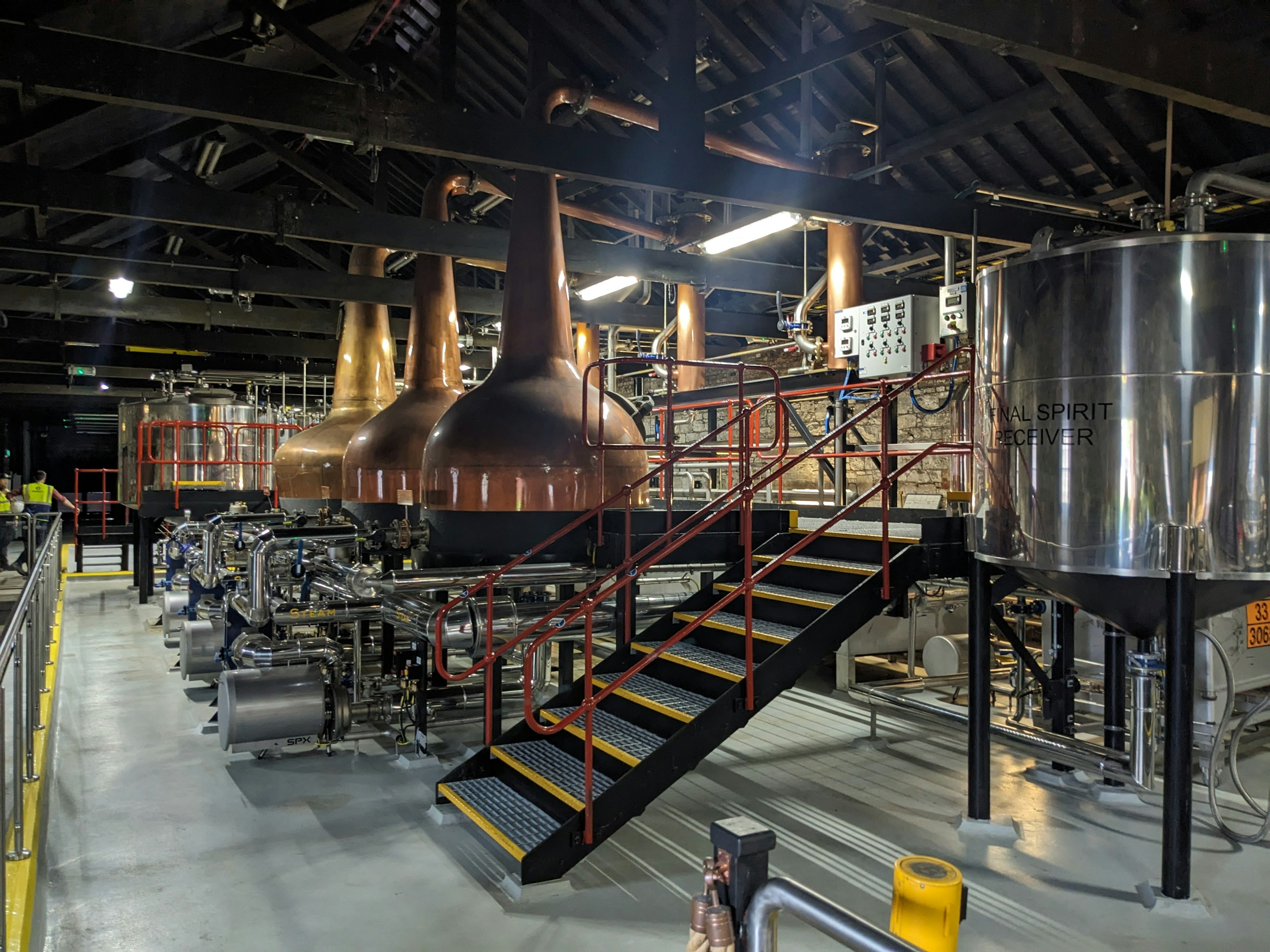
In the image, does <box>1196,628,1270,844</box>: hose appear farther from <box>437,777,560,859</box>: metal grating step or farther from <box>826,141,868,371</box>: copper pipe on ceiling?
<box>826,141,868,371</box>: copper pipe on ceiling

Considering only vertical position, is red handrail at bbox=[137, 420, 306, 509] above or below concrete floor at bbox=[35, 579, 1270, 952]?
above

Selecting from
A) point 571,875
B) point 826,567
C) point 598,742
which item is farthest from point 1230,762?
point 571,875

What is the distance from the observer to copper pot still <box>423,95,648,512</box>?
18.5ft

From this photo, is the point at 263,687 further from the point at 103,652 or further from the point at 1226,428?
the point at 1226,428

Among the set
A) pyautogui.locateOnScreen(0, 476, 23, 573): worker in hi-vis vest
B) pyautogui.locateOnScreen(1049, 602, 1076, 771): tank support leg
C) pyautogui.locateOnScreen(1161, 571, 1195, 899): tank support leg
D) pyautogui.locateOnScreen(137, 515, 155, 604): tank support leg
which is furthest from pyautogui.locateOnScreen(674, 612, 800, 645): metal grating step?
pyautogui.locateOnScreen(0, 476, 23, 573): worker in hi-vis vest

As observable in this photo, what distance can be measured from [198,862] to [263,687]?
1.61m

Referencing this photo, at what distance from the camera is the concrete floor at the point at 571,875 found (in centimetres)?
362

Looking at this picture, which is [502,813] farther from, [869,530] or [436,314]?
[436,314]

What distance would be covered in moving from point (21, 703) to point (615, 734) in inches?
106

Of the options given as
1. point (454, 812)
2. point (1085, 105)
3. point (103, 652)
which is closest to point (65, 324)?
point (103, 652)

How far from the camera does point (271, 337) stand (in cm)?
1292

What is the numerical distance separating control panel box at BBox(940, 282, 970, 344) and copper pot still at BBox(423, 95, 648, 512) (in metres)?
2.32

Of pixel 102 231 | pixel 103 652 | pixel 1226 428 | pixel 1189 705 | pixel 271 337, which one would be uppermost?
pixel 102 231

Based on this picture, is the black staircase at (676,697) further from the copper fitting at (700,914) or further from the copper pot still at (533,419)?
the copper fitting at (700,914)
